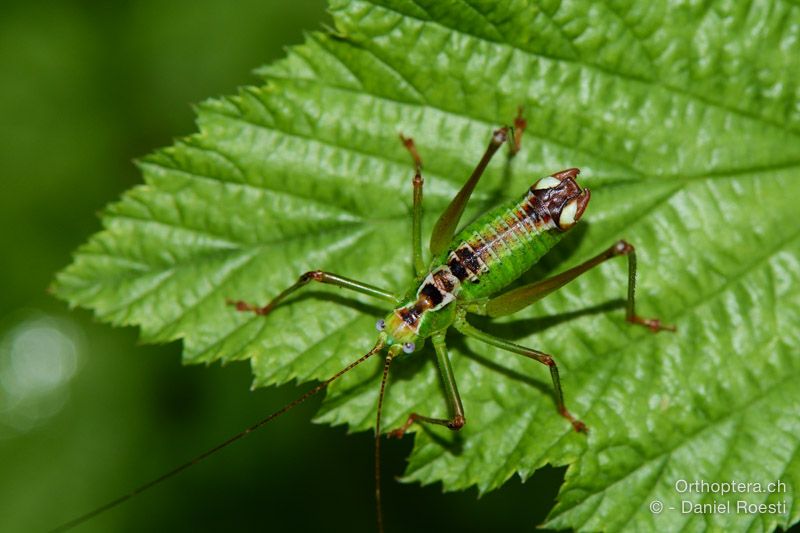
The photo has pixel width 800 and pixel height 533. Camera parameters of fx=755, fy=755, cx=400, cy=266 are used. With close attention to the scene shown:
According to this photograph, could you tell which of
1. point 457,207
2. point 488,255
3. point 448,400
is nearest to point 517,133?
point 457,207

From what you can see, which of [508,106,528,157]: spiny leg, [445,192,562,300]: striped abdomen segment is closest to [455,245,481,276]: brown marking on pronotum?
[445,192,562,300]: striped abdomen segment

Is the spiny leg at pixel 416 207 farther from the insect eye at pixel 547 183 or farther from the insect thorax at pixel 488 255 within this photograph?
the insect eye at pixel 547 183

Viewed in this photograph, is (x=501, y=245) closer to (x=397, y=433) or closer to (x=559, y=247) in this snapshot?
(x=559, y=247)

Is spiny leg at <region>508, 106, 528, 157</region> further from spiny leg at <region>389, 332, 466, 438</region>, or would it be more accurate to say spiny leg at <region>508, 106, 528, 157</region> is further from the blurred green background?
the blurred green background

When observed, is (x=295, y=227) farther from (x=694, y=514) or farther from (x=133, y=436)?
(x=133, y=436)

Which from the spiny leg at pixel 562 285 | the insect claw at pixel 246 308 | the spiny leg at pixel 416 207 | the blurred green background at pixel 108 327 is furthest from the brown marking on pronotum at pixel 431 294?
the blurred green background at pixel 108 327
